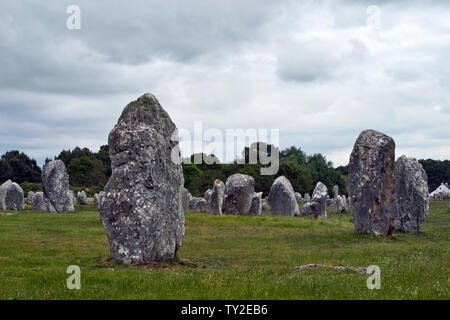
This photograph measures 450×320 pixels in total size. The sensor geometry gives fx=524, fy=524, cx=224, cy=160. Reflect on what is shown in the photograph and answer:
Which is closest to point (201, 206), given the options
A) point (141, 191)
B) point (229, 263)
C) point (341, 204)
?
point (341, 204)

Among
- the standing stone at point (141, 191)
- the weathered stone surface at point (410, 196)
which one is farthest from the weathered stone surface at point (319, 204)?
the standing stone at point (141, 191)

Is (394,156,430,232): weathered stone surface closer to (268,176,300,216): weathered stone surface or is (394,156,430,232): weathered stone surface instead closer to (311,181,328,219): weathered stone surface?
(311,181,328,219): weathered stone surface

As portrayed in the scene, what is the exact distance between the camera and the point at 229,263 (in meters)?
15.5

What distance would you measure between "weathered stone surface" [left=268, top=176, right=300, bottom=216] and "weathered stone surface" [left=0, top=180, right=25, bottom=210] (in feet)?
74.3

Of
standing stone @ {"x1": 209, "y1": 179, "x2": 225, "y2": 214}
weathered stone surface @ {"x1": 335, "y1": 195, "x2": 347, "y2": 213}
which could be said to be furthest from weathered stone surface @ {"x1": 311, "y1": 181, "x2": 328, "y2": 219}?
weathered stone surface @ {"x1": 335, "y1": 195, "x2": 347, "y2": 213}

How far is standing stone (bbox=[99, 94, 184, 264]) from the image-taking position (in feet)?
46.9

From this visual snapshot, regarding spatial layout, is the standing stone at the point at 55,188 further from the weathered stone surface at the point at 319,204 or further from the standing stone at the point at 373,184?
the standing stone at the point at 373,184

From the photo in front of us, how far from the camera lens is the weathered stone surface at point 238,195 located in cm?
3800

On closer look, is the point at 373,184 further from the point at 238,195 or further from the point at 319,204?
the point at 319,204

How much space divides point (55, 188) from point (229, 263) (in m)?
28.8

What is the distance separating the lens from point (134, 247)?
14188mm

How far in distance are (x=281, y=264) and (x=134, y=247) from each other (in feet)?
13.6
